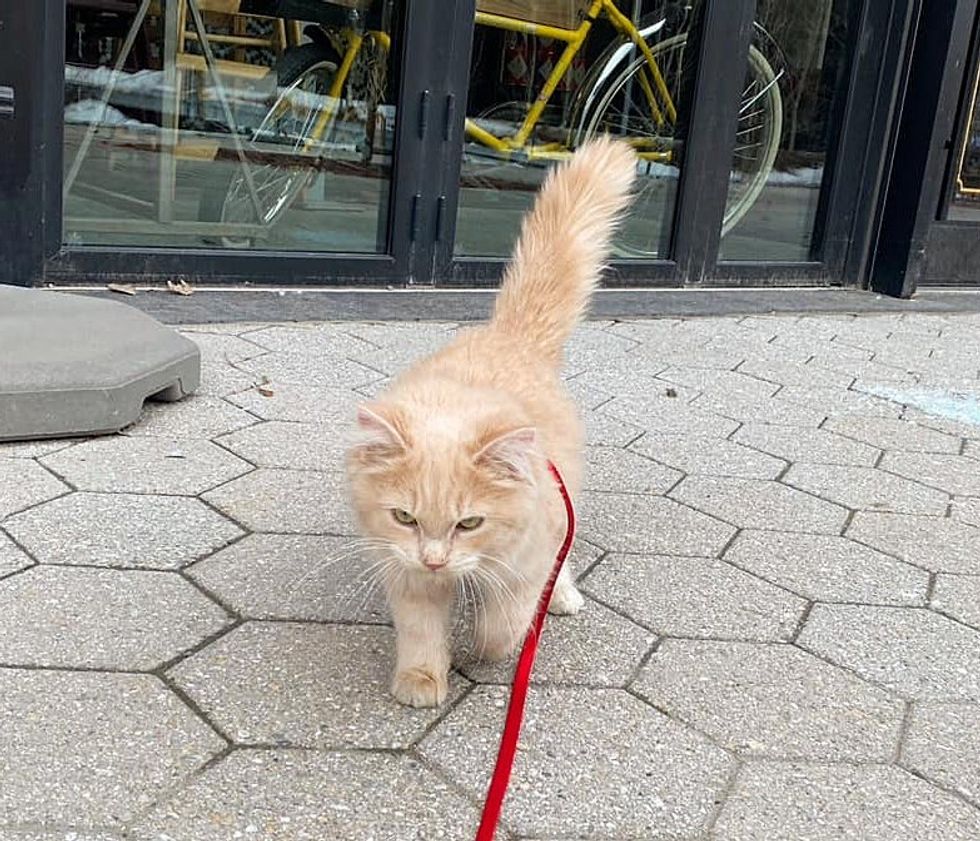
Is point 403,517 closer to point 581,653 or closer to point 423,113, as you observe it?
point 581,653

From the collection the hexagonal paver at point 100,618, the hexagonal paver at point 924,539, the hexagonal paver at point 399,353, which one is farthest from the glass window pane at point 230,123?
the hexagonal paver at point 924,539

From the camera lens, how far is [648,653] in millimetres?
2348

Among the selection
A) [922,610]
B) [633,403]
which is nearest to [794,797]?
[922,610]

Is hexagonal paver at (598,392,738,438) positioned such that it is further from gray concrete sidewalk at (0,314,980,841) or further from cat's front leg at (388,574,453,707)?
cat's front leg at (388,574,453,707)

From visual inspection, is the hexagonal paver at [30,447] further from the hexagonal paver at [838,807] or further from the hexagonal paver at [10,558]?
the hexagonal paver at [838,807]

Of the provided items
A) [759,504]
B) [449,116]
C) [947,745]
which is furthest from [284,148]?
[947,745]

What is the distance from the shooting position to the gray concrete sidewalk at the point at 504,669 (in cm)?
181

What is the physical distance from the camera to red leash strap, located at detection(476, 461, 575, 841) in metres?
1.59

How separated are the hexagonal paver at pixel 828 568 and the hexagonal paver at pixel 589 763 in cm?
78

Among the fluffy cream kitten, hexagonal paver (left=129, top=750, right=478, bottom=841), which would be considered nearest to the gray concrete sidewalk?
hexagonal paver (left=129, top=750, right=478, bottom=841)

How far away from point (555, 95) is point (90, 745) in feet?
15.1

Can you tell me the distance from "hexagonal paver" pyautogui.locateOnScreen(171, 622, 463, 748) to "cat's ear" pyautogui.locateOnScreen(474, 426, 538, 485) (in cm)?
52

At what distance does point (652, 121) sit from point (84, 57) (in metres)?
3.00

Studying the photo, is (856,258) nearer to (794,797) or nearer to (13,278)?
(13,278)
